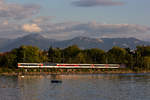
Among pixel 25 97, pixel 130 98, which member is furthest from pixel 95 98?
pixel 25 97

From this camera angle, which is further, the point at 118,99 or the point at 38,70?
the point at 38,70

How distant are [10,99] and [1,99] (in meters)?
1.96

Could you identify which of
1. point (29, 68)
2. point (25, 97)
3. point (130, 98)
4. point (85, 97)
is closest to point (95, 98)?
point (85, 97)

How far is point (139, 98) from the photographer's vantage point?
73375 mm

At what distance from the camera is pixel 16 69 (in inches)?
7741

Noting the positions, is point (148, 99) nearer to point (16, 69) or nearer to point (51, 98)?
point (51, 98)

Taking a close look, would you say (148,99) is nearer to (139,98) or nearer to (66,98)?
(139,98)

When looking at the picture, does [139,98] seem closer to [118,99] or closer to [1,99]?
[118,99]

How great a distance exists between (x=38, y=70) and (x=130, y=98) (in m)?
130

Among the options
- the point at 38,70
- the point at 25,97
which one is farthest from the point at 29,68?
the point at 25,97

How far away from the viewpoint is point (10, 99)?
72.1m

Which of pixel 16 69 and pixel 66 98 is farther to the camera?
pixel 16 69

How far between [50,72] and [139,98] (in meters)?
129

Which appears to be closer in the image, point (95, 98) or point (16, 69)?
point (95, 98)
